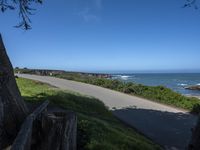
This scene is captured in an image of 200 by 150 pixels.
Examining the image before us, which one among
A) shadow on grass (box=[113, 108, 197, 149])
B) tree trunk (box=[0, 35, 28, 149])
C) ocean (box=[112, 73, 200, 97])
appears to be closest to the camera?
tree trunk (box=[0, 35, 28, 149])

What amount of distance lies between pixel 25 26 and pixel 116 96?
11.4 metres

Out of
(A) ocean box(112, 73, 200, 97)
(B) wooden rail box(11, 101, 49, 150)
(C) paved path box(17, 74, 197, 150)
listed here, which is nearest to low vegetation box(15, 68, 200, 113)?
(C) paved path box(17, 74, 197, 150)

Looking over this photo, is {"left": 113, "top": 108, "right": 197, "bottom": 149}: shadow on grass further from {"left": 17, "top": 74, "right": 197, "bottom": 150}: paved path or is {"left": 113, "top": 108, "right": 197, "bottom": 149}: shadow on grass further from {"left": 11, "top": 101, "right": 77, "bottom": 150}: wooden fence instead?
{"left": 11, "top": 101, "right": 77, "bottom": 150}: wooden fence

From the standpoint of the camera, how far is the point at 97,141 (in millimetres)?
6992

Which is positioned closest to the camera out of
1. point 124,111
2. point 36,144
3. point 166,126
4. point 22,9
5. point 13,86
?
point 36,144

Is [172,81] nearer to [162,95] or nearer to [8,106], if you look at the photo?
[162,95]

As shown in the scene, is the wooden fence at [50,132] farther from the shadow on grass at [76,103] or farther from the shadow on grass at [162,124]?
the shadow on grass at [76,103]

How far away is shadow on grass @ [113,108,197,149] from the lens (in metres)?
10.7

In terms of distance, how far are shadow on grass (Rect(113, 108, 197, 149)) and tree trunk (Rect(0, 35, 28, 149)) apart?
5.48m

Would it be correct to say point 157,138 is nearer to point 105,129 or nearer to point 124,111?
point 105,129

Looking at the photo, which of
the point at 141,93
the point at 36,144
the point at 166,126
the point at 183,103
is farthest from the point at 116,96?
the point at 36,144

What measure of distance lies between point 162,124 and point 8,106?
8539mm

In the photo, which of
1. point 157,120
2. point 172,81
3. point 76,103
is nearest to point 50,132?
point 76,103

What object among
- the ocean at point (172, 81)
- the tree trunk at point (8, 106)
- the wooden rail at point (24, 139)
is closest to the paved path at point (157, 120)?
the tree trunk at point (8, 106)
